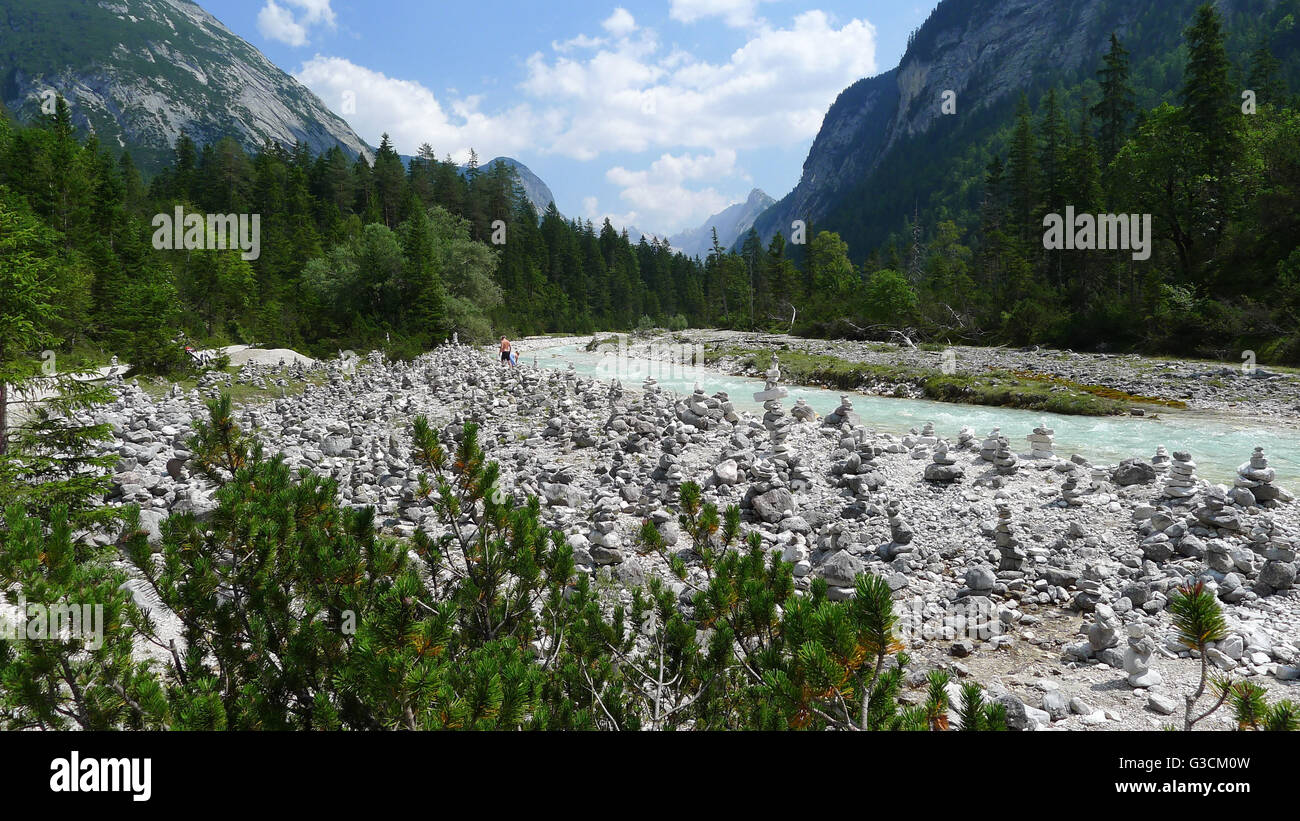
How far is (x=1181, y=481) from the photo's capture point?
9336 millimetres

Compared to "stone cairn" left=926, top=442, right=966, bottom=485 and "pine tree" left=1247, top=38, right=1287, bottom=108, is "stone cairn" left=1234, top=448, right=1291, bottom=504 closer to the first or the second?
"stone cairn" left=926, top=442, right=966, bottom=485

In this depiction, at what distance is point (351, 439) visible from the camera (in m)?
14.7

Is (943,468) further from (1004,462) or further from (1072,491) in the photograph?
(1072,491)

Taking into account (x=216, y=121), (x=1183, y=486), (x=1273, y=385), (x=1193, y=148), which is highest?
(x=216, y=121)

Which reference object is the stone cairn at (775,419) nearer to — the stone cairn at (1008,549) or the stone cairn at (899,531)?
the stone cairn at (899,531)

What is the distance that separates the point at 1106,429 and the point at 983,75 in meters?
184

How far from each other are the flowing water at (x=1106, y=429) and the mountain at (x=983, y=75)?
10797cm

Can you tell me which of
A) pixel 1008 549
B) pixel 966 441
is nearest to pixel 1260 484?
pixel 1008 549

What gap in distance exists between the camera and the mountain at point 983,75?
381ft

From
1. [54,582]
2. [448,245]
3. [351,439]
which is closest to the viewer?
[54,582]

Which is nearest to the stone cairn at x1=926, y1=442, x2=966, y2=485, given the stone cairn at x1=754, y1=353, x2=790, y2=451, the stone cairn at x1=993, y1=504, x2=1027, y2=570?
the stone cairn at x1=993, y1=504, x2=1027, y2=570
